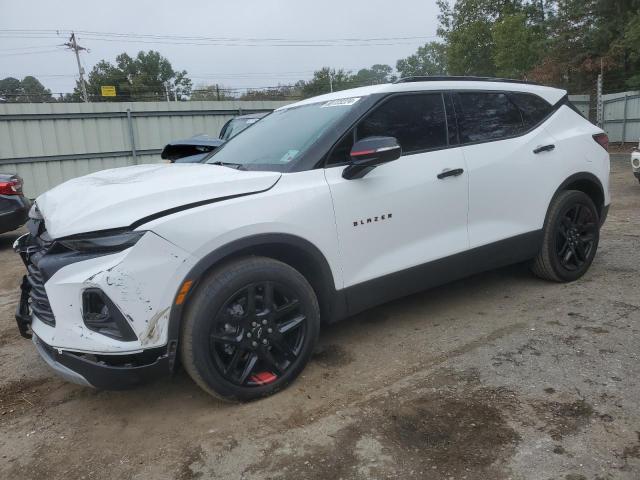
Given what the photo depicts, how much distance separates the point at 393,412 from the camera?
270 centimetres

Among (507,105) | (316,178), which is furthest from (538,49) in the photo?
(316,178)

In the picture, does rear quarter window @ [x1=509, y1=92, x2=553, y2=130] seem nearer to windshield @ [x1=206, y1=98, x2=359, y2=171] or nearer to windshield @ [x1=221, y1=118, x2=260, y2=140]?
windshield @ [x1=206, y1=98, x2=359, y2=171]

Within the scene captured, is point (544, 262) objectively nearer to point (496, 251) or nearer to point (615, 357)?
point (496, 251)

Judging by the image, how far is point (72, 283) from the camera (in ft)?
8.07

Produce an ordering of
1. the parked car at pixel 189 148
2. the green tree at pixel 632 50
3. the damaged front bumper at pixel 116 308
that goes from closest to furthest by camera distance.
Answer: the damaged front bumper at pixel 116 308, the parked car at pixel 189 148, the green tree at pixel 632 50

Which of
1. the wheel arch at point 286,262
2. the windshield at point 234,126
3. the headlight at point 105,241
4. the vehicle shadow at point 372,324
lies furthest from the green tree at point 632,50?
the headlight at point 105,241

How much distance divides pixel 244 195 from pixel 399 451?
1.50m

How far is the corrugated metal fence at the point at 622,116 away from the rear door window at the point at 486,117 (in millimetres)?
16447

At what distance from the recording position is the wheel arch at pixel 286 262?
2.57 metres

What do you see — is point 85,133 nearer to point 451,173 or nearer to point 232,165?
point 232,165

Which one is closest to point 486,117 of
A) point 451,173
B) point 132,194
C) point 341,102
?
point 451,173

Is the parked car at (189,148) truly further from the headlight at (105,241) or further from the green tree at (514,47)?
the green tree at (514,47)

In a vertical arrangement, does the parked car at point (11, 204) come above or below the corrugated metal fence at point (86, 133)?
below

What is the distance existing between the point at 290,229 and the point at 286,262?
0.27 m
